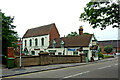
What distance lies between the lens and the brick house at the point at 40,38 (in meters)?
37.4

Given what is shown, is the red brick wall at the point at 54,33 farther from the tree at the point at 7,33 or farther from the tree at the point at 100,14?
the tree at the point at 100,14

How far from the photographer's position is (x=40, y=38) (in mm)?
39312

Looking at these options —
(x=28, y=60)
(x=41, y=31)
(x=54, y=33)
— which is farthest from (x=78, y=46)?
(x=28, y=60)

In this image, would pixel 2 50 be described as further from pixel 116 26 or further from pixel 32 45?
pixel 32 45

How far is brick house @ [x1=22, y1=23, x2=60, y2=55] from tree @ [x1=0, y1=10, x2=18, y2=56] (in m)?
16.8

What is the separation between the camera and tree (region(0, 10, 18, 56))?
18531 millimetres

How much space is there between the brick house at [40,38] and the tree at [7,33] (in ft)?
55.0

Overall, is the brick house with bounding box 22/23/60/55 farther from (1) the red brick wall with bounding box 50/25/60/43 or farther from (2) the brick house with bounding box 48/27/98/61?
(2) the brick house with bounding box 48/27/98/61

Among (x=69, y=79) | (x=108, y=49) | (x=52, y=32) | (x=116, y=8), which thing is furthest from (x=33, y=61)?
(x=108, y=49)

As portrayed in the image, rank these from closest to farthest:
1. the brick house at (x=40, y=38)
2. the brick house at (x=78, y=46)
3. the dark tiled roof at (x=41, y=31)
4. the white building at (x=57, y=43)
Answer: the brick house at (x=78, y=46) → the white building at (x=57, y=43) → the brick house at (x=40, y=38) → the dark tiled roof at (x=41, y=31)

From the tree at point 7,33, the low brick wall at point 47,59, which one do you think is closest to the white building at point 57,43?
the low brick wall at point 47,59

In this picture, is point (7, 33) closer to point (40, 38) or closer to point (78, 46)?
point (78, 46)

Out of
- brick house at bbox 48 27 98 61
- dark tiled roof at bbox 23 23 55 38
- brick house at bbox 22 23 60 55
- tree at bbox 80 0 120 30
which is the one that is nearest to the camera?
tree at bbox 80 0 120 30

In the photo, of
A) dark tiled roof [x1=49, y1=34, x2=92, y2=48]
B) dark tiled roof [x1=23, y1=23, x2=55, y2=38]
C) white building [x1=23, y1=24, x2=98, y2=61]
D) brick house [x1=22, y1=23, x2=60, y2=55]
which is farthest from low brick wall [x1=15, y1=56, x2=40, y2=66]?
dark tiled roof [x1=23, y1=23, x2=55, y2=38]
